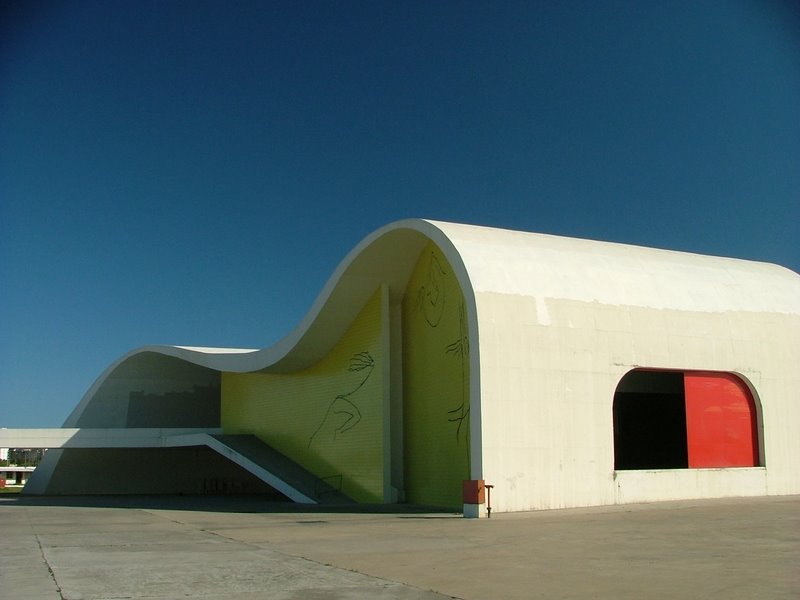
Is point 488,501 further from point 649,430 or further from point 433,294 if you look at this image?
point 649,430

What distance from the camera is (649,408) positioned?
106ft

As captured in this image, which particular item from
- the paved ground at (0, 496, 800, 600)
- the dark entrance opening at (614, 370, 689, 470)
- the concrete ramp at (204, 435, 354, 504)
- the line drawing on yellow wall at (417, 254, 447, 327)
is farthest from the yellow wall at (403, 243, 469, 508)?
the dark entrance opening at (614, 370, 689, 470)

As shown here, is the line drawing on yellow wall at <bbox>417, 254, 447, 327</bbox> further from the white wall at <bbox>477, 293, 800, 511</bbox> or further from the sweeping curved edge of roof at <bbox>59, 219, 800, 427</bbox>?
the white wall at <bbox>477, 293, 800, 511</bbox>

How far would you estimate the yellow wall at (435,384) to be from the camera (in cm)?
2092

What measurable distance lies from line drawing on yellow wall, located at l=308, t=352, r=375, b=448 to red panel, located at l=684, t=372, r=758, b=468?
27.8 ft

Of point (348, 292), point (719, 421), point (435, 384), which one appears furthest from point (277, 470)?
point (719, 421)

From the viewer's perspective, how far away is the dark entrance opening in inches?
1254

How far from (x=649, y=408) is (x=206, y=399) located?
18031 millimetres

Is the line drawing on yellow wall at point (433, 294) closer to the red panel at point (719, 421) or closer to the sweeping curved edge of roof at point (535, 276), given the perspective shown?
the sweeping curved edge of roof at point (535, 276)

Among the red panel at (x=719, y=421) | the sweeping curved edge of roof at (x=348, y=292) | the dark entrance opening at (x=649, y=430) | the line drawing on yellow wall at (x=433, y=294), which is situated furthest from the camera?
the dark entrance opening at (x=649, y=430)

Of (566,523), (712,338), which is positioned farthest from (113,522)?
(712,338)

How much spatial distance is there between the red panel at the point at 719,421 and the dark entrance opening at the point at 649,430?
9110 mm

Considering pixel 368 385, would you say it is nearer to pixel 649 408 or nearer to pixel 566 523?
pixel 566 523

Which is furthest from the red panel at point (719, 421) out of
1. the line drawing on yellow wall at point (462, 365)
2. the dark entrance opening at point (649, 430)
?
the dark entrance opening at point (649, 430)
